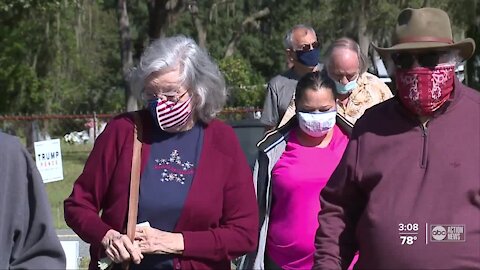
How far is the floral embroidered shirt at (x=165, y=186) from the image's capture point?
4.17 metres

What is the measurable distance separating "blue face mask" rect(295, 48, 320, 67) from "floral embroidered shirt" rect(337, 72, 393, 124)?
2.90 ft

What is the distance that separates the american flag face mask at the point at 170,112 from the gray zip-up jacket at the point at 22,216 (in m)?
1.11

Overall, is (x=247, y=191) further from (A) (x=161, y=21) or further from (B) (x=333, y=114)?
(A) (x=161, y=21)

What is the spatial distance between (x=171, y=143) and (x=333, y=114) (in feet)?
4.06

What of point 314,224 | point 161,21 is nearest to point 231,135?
point 314,224

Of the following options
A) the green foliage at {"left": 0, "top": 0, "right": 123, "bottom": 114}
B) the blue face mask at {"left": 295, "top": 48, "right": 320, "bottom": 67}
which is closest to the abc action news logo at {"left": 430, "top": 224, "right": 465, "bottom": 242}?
the blue face mask at {"left": 295, "top": 48, "right": 320, "bottom": 67}

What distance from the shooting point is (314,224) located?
520 cm

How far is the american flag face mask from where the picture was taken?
4.23 m

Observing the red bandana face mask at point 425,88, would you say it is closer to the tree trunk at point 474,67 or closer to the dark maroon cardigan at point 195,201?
the dark maroon cardigan at point 195,201

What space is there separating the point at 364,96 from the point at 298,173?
1.14m

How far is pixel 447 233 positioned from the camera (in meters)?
3.51

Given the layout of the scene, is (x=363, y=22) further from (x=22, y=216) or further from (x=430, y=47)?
(x=22, y=216)

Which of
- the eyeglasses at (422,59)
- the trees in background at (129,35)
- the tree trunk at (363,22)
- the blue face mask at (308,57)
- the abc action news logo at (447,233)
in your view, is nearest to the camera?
the abc action news logo at (447,233)

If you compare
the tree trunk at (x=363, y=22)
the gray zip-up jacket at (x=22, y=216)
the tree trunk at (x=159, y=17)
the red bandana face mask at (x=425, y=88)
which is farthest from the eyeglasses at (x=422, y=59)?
the tree trunk at (x=363, y=22)
